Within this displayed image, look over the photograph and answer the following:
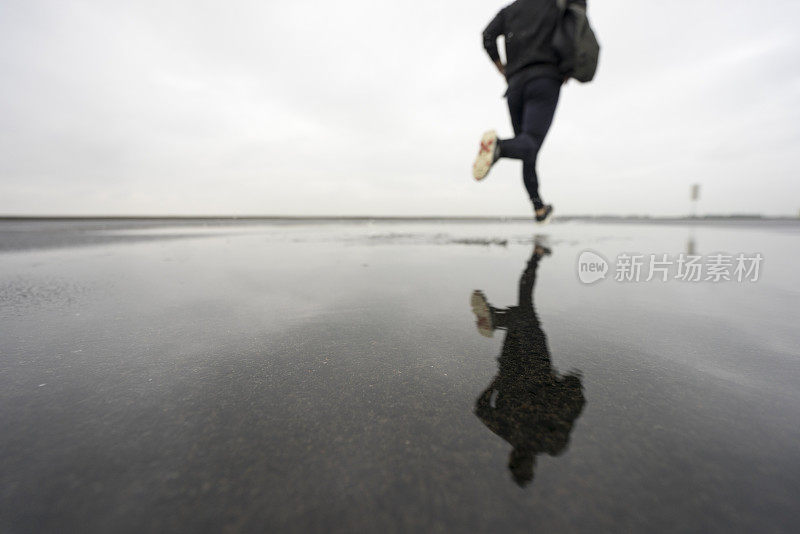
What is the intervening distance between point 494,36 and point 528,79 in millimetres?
918

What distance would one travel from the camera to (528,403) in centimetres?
124

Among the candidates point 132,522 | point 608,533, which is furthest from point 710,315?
point 132,522

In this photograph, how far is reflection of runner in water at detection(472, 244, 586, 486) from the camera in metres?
1.00

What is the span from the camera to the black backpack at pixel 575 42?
3283 millimetres

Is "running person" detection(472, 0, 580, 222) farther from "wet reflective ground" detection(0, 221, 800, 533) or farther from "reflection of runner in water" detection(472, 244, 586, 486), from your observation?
"reflection of runner in water" detection(472, 244, 586, 486)

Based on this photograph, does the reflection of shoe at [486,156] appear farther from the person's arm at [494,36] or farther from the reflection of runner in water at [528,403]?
the reflection of runner in water at [528,403]

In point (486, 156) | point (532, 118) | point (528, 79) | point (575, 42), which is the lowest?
point (486, 156)

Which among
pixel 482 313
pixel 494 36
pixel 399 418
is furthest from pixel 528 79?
pixel 399 418

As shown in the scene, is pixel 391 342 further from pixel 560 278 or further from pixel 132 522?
pixel 560 278

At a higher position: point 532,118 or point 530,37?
point 530,37

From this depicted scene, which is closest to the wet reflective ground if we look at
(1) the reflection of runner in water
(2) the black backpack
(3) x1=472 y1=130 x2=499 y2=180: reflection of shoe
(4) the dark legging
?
(1) the reflection of runner in water

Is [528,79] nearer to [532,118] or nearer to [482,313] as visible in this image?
[532,118]

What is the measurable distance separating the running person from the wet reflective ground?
6.74 ft

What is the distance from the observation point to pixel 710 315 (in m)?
2.39
